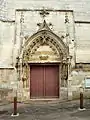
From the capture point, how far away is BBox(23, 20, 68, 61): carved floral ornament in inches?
522

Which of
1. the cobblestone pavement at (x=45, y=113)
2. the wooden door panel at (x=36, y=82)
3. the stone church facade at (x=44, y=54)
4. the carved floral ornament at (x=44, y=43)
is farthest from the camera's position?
the wooden door panel at (x=36, y=82)

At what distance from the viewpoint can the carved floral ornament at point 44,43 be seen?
522 inches

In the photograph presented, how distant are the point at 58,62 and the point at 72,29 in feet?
6.71

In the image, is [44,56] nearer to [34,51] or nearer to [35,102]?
[34,51]

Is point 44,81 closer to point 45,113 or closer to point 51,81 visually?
point 51,81

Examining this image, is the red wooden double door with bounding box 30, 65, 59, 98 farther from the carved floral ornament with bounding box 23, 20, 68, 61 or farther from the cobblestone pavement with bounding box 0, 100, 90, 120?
the cobblestone pavement with bounding box 0, 100, 90, 120

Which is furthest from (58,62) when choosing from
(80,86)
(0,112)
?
(0,112)

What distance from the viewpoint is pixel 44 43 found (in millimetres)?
13445

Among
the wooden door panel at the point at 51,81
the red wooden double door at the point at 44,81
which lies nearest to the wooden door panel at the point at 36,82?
the red wooden double door at the point at 44,81

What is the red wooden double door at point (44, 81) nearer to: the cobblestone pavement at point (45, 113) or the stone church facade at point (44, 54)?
the stone church facade at point (44, 54)

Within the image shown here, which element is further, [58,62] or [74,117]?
[58,62]

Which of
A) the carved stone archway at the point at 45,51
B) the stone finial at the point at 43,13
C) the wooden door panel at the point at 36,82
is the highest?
the stone finial at the point at 43,13

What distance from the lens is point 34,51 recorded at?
43.9 ft

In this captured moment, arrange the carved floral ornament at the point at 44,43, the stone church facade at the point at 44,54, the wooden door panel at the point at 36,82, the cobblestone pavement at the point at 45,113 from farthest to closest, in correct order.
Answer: the wooden door panel at the point at 36,82 → the carved floral ornament at the point at 44,43 → the stone church facade at the point at 44,54 → the cobblestone pavement at the point at 45,113
